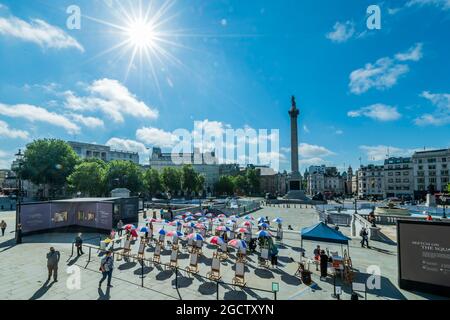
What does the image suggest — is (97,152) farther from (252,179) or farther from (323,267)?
(323,267)

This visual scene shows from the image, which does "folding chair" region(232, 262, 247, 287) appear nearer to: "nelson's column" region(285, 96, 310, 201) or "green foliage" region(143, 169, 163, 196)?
"nelson's column" region(285, 96, 310, 201)

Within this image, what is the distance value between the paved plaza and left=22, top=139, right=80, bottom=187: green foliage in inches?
1990

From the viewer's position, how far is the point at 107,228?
22.6 m

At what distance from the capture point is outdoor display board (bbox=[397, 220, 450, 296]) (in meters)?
9.74

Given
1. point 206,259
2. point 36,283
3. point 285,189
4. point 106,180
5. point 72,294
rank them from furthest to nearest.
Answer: point 285,189 < point 106,180 < point 206,259 < point 36,283 < point 72,294

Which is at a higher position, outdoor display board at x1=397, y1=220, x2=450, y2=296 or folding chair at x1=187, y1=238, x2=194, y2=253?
outdoor display board at x1=397, y1=220, x2=450, y2=296

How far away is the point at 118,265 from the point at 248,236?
29.9ft

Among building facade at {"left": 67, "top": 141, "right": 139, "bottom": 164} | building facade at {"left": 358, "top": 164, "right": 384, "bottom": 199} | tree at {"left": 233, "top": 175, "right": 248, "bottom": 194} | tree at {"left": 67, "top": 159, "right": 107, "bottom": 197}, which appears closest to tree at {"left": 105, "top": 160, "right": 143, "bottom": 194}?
tree at {"left": 67, "top": 159, "right": 107, "bottom": 197}

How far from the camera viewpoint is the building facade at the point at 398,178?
93938 mm

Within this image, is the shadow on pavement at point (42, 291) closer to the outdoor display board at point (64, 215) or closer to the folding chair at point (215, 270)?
the folding chair at point (215, 270)

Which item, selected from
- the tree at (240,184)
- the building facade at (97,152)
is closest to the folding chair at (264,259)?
the building facade at (97,152)

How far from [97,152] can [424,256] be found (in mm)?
118382
